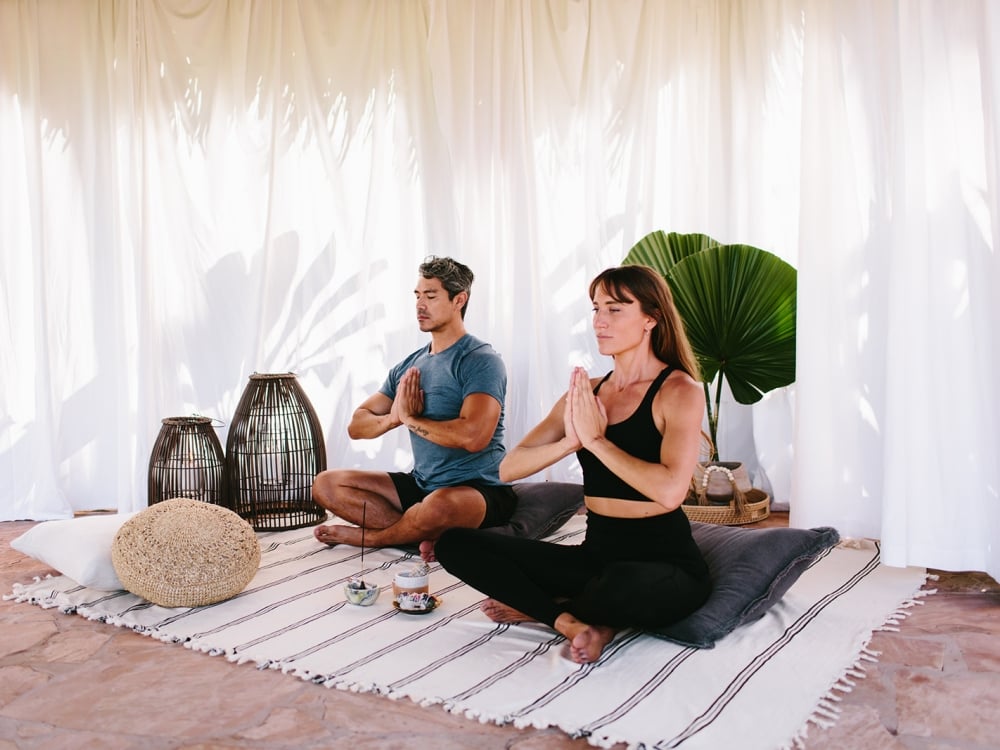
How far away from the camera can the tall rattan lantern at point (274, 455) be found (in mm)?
4410

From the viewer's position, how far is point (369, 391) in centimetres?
511

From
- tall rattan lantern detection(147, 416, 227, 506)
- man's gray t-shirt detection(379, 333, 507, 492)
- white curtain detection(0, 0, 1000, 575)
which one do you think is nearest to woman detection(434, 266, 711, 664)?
man's gray t-shirt detection(379, 333, 507, 492)

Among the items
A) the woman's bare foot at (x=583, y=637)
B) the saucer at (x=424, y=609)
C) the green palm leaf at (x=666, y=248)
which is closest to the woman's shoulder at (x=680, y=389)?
the woman's bare foot at (x=583, y=637)

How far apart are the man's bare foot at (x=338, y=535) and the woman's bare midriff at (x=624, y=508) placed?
1.42 metres

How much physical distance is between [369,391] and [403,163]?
1212mm

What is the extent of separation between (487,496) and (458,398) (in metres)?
0.41

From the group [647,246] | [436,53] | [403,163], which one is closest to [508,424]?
→ [647,246]

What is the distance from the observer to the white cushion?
10.6 ft

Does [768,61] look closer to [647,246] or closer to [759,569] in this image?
[647,246]

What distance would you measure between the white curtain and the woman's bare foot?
7.26 ft

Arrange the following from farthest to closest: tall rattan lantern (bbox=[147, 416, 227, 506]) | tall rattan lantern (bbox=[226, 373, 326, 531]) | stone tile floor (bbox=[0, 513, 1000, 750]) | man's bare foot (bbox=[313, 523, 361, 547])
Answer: tall rattan lantern (bbox=[226, 373, 326, 531]) < tall rattan lantern (bbox=[147, 416, 227, 506]) < man's bare foot (bbox=[313, 523, 361, 547]) < stone tile floor (bbox=[0, 513, 1000, 750])

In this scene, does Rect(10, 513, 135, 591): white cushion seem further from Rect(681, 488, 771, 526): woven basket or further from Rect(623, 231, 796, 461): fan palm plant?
Rect(623, 231, 796, 461): fan palm plant

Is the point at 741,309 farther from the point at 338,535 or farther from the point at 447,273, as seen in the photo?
the point at 338,535

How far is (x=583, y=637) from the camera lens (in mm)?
2584
